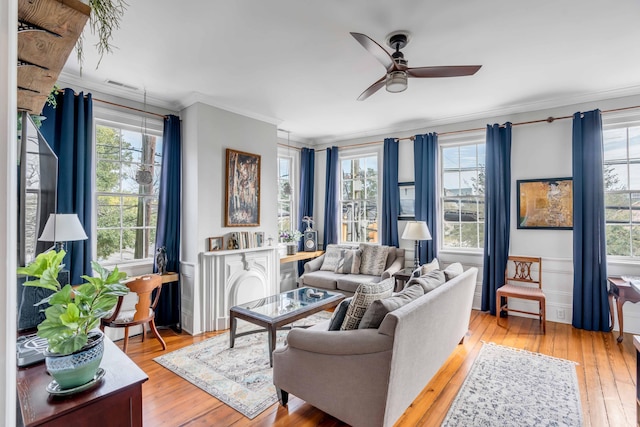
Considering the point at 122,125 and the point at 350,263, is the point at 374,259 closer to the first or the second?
the point at 350,263

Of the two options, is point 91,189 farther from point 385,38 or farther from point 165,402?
point 385,38

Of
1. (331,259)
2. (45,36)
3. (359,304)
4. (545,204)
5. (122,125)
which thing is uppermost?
(122,125)

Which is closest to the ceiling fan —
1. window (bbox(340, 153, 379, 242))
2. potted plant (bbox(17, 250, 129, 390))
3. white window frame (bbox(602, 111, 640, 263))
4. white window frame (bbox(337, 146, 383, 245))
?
potted plant (bbox(17, 250, 129, 390))

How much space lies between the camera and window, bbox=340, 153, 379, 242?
5707mm

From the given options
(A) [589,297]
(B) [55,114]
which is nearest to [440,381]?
(A) [589,297]

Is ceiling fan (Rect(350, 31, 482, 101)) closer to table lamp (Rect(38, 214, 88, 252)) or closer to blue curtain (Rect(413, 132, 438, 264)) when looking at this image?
blue curtain (Rect(413, 132, 438, 264))

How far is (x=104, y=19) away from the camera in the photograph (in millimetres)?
1313

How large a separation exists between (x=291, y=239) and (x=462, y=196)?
278cm

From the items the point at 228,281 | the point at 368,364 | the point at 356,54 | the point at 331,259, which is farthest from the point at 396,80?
the point at 331,259

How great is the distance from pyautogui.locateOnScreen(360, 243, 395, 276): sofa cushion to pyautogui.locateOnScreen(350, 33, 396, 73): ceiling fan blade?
118 inches

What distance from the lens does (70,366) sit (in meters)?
1.20

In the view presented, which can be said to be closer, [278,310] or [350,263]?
[278,310]

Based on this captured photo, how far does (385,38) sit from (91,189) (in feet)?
10.4

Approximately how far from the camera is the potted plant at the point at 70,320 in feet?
3.78
